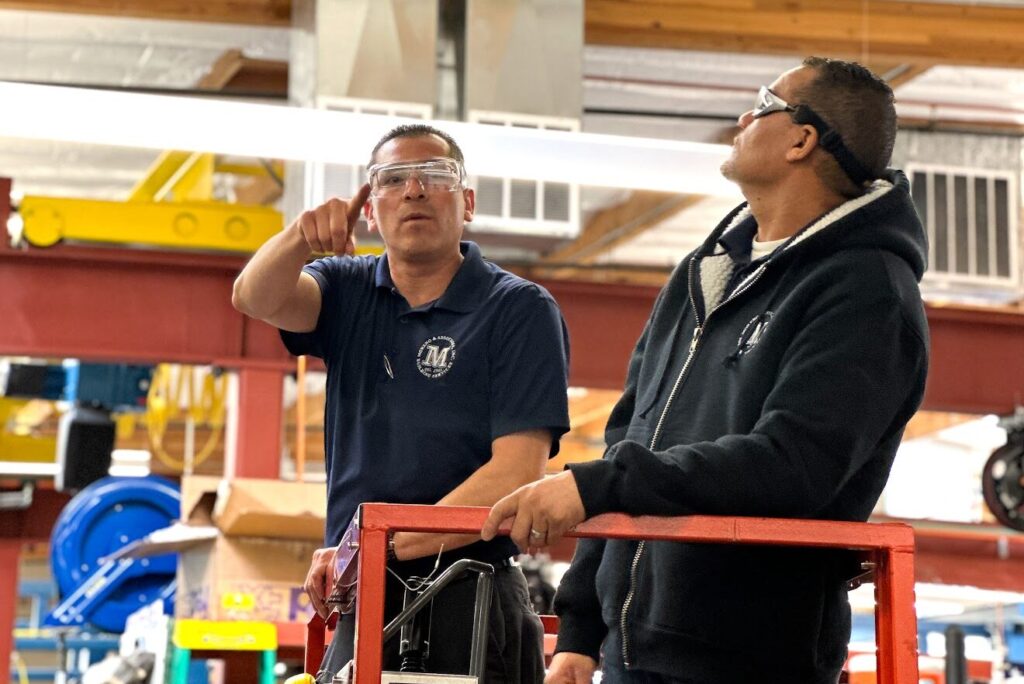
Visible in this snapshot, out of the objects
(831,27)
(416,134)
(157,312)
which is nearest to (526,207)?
(831,27)

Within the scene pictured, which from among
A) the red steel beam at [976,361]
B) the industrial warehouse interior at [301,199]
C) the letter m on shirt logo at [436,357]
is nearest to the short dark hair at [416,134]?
the letter m on shirt logo at [436,357]

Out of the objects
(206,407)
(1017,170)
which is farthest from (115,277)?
(1017,170)

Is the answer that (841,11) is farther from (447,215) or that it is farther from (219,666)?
(447,215)

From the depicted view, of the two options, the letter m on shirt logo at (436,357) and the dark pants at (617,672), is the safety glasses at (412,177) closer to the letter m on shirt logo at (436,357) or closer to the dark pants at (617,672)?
the letter m on shirt logo at (436,357)

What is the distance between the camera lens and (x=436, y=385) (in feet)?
8.63

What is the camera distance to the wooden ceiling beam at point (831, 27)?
25.1ft

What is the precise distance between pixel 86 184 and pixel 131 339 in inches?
101

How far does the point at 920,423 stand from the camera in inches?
567

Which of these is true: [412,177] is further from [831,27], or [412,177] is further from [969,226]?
[969,226]

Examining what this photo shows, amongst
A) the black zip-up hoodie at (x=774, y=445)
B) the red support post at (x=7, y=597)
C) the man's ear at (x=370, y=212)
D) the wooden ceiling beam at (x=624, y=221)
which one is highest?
the wooden ceiling beam at (x=624, y=221)

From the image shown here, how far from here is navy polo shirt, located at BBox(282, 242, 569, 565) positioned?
8.48 ft

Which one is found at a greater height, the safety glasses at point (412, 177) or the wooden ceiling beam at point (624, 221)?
the wooden ceiling beam at point (624, 221)

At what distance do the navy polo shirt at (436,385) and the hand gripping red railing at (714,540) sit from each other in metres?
0.62

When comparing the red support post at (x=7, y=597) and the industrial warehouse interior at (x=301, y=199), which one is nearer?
the industrial warehouse interior at (x=301, y=199)
